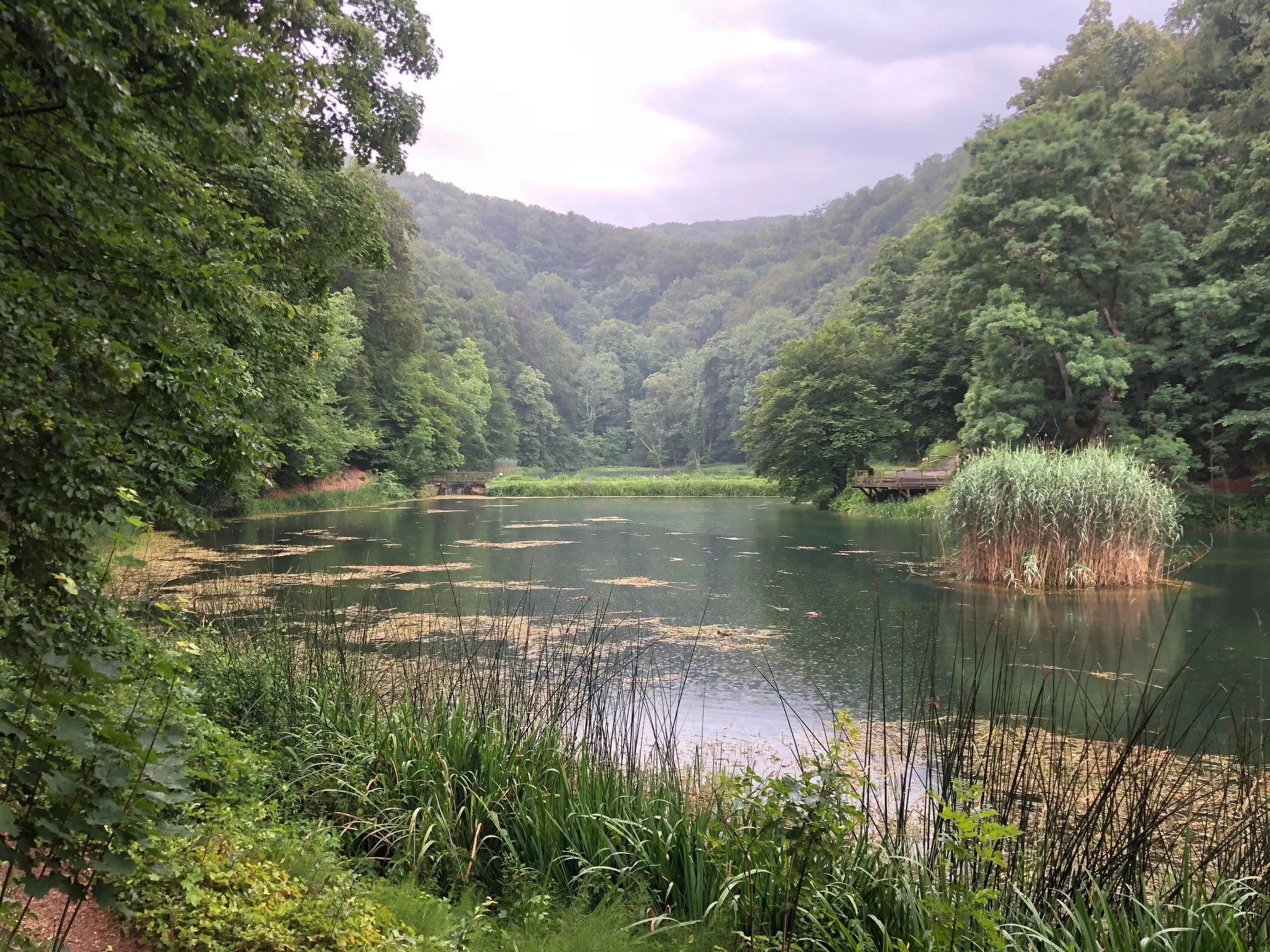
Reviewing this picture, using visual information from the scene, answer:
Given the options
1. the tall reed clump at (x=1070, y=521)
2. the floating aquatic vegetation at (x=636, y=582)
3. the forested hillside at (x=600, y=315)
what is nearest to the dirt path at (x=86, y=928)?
the floating aquatic vegetation at (x=636, y=582)

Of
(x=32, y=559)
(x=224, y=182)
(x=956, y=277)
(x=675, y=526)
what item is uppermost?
(x=956, y=277)

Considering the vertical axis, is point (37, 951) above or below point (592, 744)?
above

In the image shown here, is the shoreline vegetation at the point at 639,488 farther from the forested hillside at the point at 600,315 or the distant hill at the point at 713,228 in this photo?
the distant hill at the point at 713,228

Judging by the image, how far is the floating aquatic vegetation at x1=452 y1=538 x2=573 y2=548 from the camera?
1972 cm

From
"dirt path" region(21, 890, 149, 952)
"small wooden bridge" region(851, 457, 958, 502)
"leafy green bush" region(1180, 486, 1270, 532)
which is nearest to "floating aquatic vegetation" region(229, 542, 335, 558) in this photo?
"dirt path" region(21, 890, 149, 952)

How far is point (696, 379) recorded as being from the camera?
80.2 m

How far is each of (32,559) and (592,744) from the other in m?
2.63

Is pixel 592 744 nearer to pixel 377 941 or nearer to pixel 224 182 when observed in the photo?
pixel 377 941

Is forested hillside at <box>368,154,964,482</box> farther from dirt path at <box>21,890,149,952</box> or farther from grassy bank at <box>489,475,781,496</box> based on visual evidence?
dirt path at <box>21,890,149,952</box>

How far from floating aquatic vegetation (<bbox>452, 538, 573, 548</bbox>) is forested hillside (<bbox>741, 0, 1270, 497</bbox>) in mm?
13173

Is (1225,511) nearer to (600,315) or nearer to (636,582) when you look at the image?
(636,582)

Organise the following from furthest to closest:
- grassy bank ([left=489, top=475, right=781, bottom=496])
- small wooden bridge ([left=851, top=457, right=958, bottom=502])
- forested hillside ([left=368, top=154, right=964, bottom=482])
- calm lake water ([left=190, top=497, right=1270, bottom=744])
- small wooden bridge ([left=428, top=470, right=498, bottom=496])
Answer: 1. forested hillside ([left=368, top=154, right=964, bottom=482])
2. small wooden bridge ([left=428, top=470, right=498, bottom=496])
3. grassy bank ([left=489, top=475, right=781, bottom=496])
4. small wooden bridge ([left=851, top=457, right=958, bottom=502])
5. calm lake water ([left=190, top=497, right=1270, bottom=744])

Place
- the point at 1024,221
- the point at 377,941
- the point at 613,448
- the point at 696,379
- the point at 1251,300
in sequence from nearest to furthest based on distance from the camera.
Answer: the point at 377,941
the point at 1251,300
the point at 1024,221
the point at 696,379
the point at 613,448

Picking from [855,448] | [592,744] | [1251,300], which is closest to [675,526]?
[855,448]
